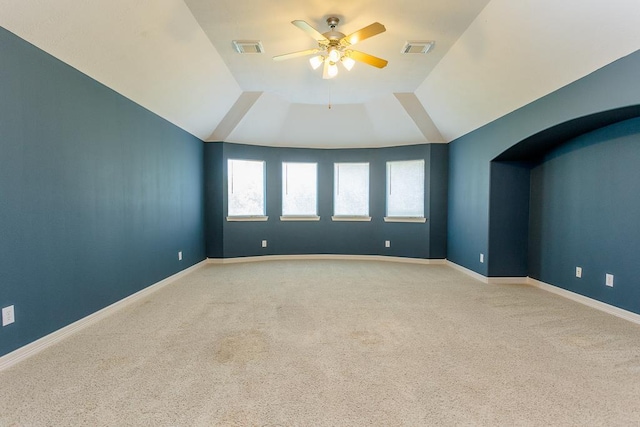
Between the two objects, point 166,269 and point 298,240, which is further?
point 298,240

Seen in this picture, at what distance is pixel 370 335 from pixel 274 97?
411 cm

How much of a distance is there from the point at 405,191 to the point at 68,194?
520 cm

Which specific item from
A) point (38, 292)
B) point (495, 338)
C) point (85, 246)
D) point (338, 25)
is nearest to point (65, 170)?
point (85, 246)

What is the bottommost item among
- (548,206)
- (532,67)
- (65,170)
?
(548,206)

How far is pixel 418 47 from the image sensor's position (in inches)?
131

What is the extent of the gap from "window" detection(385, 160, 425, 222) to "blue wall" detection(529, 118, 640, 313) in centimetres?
192

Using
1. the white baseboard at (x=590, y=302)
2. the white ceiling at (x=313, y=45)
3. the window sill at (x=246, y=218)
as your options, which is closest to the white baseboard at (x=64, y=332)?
the window sill at (x=246, y=218)

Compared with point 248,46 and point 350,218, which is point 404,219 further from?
point 248,46

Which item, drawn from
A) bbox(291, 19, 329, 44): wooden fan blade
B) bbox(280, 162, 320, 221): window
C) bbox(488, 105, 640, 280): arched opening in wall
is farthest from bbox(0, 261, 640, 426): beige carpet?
bbox(280, 162, 320, 221): window

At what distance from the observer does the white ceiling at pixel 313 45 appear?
227cm

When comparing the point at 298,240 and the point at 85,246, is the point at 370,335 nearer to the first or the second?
→ the point at 85,246

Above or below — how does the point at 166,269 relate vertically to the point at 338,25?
below

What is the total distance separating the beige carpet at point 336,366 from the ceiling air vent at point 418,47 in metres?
2.92

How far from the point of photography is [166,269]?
4.17 metres
